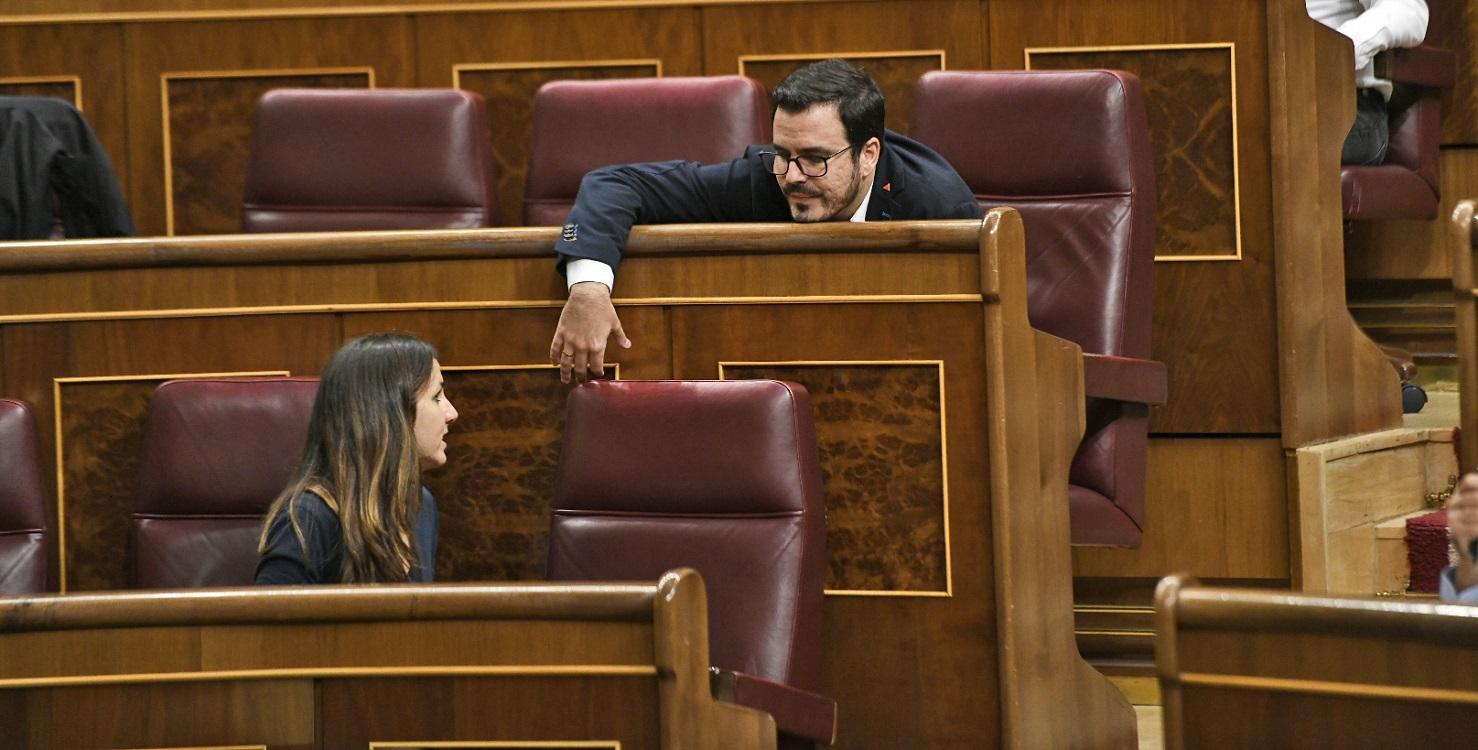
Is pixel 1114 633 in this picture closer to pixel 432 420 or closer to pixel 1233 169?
pixel 1233 169

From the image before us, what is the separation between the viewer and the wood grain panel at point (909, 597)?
77 cm

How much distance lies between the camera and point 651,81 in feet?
3.49

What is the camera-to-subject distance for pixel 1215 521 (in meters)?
1.03

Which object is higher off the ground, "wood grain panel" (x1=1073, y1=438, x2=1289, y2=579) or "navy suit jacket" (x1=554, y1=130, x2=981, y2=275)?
"navy suit jacket" (x1=554, y1=130, x2=981, y2=275)

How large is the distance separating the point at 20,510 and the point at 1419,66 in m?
0.87

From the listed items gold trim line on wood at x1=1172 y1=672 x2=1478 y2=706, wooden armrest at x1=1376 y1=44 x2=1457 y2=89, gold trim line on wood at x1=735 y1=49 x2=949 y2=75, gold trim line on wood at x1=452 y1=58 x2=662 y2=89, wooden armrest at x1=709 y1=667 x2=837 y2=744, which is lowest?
wooden armrest at x1=709 y1=667 x2=837 y2=744

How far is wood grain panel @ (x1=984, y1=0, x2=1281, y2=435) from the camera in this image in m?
1.02

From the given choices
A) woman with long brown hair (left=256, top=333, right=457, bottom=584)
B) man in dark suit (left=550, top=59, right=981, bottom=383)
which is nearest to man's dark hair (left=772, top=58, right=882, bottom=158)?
man in dark suit (left=550, top=59, right=981, bottom=383)

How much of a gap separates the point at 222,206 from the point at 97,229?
144 mm

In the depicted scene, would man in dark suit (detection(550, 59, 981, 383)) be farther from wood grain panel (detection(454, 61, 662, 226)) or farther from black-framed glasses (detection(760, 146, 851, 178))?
wood grain panel (detection(454, 61, 662, 226))

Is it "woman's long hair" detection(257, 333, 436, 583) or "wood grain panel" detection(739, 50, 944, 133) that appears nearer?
"woman's long hair" detection(257, 333, 436, 583)

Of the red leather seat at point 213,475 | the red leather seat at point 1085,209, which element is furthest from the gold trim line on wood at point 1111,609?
the red leather seat at point 213,475

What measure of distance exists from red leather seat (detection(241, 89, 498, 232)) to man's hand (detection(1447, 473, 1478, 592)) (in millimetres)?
637

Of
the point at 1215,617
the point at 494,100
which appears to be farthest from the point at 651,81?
the point at 1215,617
